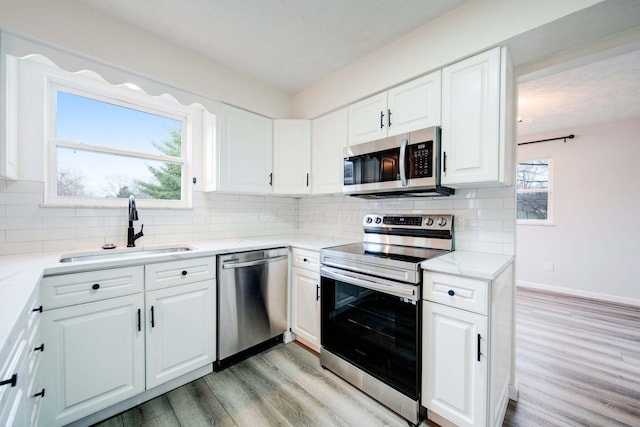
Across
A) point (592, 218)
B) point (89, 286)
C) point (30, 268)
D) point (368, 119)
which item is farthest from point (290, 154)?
point (592, 218)

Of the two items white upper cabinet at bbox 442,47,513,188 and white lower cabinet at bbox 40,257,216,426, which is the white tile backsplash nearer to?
white upper cabinet at bbox 442,47,513,188

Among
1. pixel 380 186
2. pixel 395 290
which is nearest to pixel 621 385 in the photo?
pixel 395 290

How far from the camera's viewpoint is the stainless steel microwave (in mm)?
1754

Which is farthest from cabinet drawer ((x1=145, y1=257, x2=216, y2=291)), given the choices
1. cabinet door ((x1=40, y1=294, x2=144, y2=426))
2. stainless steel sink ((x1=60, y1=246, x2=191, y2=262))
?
stainless steel sink ((x1=60, y1=246, x2=191, y2=262))

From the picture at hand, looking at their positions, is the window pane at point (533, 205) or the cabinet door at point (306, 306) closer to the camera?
the cabinet door at point (306, 306)

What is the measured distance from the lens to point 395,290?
5.18 feet

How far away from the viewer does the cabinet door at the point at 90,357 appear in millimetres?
1347

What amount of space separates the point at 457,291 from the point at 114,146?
106 inches

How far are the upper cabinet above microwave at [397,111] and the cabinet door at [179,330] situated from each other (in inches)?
67.9

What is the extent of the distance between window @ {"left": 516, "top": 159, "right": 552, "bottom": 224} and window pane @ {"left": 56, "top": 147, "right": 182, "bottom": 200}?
504 cm

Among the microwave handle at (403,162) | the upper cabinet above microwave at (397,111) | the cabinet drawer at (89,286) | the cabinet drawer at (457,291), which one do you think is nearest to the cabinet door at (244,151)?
the upper cabinet above microwave at (397,111)

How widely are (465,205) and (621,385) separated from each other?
1.69 metres

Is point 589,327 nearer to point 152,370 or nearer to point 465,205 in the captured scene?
point 465,205

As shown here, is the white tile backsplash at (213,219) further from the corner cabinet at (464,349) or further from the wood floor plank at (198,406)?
the wood floor plank at (198,406)
